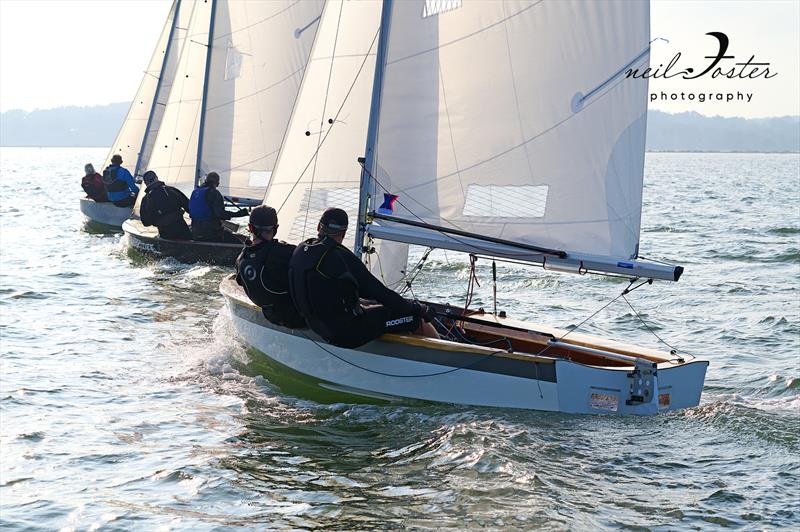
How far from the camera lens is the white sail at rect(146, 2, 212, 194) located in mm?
21891

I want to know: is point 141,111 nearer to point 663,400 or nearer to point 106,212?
point 106,212

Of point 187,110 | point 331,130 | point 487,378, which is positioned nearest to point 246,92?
point 187,110

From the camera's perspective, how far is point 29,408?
9109 mm

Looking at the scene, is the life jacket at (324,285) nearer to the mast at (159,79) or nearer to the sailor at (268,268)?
the sailor at (268,268)

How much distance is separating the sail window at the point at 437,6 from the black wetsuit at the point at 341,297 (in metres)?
2.33

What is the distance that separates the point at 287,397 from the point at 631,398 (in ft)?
10.2

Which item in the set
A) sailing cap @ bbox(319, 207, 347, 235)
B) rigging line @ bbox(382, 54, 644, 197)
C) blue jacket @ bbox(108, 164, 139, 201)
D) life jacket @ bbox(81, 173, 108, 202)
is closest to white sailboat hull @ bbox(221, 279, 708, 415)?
sailing cap @ bbox(319, 207, 347, 235)

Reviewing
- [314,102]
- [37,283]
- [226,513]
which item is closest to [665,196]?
[37,283]

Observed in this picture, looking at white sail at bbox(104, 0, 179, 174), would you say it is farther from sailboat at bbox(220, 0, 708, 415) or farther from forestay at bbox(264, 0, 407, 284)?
sailboat at bbox(220, 0, 708, 415)

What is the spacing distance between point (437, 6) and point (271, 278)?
281cm

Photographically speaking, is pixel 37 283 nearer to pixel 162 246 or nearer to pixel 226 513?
pixel 162 246

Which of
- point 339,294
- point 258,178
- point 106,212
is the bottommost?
point 106,212

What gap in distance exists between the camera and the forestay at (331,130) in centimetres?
988

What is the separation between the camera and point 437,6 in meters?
9.07
